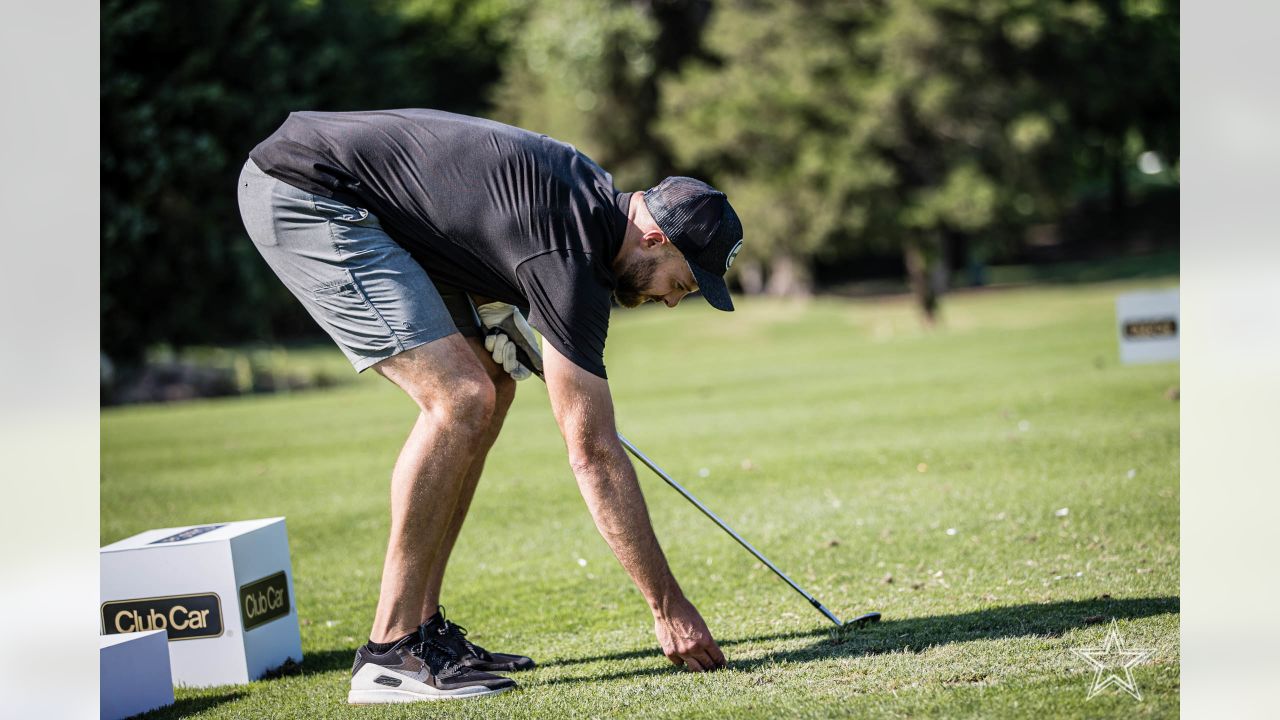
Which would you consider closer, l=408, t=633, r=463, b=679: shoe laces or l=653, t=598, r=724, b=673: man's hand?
l=653, t=598, r=724, b=673: man's hand

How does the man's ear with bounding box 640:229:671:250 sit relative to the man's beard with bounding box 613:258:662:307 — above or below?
above

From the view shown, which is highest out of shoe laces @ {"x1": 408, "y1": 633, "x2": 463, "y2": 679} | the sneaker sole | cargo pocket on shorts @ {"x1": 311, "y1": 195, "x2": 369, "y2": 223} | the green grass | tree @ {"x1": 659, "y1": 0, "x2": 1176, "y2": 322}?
tree @ {"x1": 659, "y1": 0, "x2": 1176, "y2": 322}

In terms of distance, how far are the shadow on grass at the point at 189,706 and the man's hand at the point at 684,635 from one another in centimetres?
150

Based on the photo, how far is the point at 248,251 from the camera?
25109 millimetres

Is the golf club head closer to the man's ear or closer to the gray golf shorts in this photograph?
the man's ear

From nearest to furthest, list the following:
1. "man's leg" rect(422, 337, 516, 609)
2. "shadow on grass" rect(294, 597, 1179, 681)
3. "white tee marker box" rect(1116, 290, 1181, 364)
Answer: "shadow on grass" rect(294, 597, 1179, 681), "man's leg" rect(422, 337, 516, 609), "white tee marker box" rect(1116, 290, 1181, 364)

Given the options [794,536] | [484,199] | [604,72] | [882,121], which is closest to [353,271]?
[484,199]

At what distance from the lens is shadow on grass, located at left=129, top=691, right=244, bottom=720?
410cm

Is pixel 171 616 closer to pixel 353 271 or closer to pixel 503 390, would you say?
pixel 503 390

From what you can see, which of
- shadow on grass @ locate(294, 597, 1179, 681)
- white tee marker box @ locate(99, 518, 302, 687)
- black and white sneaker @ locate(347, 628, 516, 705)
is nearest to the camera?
black and white sneaker @ locate(347, 628, 516, 705)

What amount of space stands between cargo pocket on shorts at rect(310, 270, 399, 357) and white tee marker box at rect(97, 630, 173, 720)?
3.77 feet

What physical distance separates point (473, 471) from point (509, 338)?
476 millimetres

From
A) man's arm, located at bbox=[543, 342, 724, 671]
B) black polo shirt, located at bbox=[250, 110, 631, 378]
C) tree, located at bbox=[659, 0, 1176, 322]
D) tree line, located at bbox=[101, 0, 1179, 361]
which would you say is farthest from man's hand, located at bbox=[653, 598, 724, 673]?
tree, located at bbox=[659, 0, 1176, 322]
